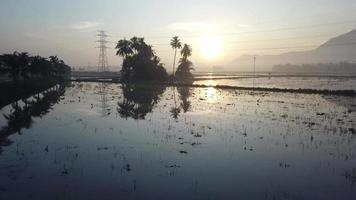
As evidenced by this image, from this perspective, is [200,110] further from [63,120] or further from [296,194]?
[296,194]

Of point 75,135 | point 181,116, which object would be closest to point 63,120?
point 75,135

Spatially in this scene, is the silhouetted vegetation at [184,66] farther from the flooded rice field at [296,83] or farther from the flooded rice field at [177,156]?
the flooded rice field at [177,156]

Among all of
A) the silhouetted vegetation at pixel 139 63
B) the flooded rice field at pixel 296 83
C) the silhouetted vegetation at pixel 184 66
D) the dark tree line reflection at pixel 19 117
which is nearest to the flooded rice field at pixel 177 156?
the dark tree line reflection at pixel 19 117

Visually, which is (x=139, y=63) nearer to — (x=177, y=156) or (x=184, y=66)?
(x=184, y=66)

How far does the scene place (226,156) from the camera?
1606 cm

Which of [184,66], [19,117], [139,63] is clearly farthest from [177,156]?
[184,66]

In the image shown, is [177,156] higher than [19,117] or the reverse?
the reverse

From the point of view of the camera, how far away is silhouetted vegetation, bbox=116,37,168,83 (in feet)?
281

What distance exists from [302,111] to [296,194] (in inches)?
852

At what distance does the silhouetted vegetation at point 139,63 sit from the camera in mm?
85750

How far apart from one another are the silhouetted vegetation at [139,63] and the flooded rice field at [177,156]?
57110mm

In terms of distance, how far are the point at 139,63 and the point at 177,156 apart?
71905mm

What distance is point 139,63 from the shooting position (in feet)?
284

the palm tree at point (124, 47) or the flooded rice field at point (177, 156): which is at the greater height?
the palm tree at point (124, 47)
